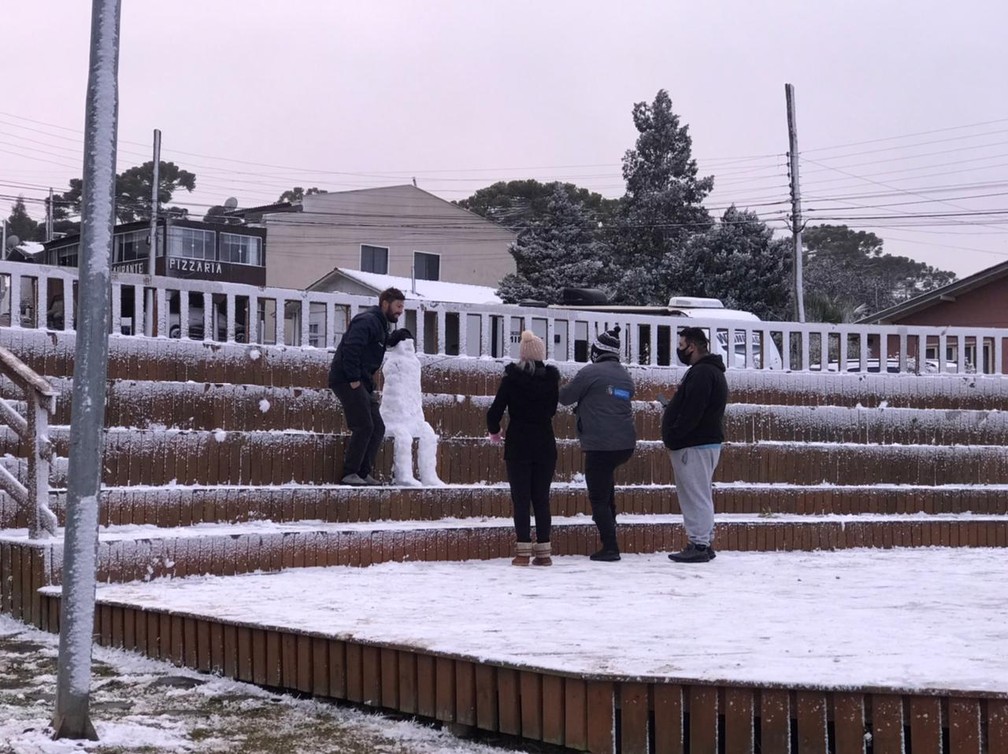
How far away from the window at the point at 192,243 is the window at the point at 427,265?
745 cm

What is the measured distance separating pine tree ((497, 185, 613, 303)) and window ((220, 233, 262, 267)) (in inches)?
479

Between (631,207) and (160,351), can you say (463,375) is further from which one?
(631,207)

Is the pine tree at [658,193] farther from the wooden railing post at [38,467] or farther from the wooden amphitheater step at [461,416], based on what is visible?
the wooden railing post at [38,467]

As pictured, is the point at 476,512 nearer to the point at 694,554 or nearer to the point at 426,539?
the point at 426,539

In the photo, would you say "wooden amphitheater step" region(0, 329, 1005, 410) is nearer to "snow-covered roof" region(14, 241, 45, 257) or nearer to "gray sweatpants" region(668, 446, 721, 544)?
"gray sweatpants" region(668, 446, 721, 544)

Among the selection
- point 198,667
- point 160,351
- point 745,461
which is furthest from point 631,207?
point 198,667

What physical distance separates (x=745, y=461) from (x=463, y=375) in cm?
284

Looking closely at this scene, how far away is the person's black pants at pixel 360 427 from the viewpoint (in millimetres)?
8828

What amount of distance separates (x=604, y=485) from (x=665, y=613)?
9.59ft

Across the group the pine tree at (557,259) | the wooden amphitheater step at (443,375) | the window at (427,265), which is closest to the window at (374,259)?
the window at (427,265)

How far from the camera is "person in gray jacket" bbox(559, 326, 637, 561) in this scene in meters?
8.71

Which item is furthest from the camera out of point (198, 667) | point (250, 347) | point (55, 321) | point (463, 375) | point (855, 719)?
point (463, 375)

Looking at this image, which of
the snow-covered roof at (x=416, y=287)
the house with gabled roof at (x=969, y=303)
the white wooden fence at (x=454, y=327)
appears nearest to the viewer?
the white wooden fence at (x=454, y=327)

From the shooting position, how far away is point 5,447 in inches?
307
